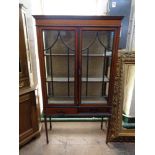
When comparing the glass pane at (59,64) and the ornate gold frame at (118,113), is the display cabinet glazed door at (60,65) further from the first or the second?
the ornate gold frame at (118,113)

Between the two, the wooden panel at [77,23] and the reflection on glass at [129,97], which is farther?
the reflection on glass at [129,97]

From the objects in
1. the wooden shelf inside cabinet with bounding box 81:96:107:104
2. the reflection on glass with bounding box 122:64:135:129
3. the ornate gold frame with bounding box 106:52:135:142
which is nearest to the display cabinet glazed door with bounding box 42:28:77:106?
the wooden shelf inside cabinet with bounding box 81:96:107:104

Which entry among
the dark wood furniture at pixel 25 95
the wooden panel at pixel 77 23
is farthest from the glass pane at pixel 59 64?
the dark wood furniture at pixel 25 95

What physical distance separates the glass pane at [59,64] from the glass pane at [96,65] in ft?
0.52

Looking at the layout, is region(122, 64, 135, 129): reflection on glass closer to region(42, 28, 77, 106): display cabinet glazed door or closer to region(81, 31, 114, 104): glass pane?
region(81, 31, 114, 104): glass pane

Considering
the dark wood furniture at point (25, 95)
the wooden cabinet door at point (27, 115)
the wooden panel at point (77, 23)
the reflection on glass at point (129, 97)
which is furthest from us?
the reflection on glass at point (129, 97)

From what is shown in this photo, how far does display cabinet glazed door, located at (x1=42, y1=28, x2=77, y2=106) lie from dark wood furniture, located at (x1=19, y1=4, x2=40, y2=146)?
0.23 m

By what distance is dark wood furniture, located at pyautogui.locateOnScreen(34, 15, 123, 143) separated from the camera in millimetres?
1456

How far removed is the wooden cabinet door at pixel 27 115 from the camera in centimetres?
172

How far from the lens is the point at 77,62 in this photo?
158 centimetres
